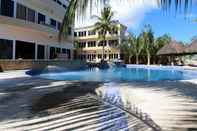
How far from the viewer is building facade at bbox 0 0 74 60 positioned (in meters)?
25.3

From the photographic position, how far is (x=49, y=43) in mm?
35125

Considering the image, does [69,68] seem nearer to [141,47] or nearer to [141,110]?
[141,47]

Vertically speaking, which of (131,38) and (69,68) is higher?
(131,38)

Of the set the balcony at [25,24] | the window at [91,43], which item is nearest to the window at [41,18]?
Result: the balcony at [25,24]

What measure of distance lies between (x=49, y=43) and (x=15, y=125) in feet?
98.3

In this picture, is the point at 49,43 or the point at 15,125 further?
the point at 49,43

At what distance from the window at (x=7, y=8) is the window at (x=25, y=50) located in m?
3.32

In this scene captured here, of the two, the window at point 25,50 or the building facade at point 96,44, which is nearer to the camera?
the window at point 25,50

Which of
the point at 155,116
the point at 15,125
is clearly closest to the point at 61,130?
the point at 15,125

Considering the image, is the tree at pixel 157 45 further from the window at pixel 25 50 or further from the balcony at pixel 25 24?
the window at pixel 25 50

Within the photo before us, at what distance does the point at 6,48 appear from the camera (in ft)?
85.0

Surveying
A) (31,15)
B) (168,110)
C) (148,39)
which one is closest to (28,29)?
(31,15)

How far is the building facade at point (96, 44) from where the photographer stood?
2066 inches

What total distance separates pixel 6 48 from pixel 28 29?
3164 mm
